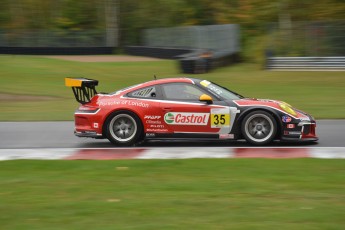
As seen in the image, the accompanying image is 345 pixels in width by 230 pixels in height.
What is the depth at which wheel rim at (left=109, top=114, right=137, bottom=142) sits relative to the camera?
41.3 ft

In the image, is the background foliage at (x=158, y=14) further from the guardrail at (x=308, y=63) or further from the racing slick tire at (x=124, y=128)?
the racing slick tire at (x=124, y=128)

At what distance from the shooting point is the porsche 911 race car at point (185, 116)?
477 inches

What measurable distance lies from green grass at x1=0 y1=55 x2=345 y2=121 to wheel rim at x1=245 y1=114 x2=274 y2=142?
505 centimetres

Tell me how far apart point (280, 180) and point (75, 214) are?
2740 millimetres

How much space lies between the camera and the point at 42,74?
107 feet

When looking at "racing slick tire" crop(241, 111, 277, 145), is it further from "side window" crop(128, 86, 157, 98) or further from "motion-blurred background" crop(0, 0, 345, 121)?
"motion-blurred background" crop(0, 0, 345, 121)

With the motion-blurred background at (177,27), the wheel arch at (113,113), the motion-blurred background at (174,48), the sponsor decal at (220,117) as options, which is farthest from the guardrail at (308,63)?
the wheel arch at (113,113)

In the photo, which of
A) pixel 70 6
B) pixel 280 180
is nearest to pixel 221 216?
pixel 280 180

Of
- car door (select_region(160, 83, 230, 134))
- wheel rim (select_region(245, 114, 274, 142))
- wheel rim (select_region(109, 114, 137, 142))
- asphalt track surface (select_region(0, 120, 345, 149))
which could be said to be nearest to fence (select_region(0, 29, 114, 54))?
asphalt track surface (select_region(0, 120, 345, 149))

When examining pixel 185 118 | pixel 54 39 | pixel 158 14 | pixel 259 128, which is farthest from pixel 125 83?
pixel 158 14

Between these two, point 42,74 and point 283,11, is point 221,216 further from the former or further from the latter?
point 283,11

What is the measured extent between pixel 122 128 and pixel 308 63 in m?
21.5

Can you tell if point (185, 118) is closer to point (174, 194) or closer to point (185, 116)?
point (185, 116)

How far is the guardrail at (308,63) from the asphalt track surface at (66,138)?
17109 mm
